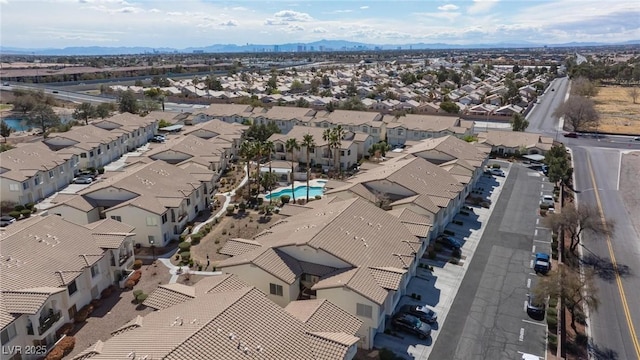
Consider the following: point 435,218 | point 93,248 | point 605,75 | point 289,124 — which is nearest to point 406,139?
point 289,124

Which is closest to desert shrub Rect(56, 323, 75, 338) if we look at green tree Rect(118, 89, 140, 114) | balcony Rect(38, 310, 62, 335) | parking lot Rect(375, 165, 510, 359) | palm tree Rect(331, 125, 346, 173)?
balcony Rect(38, 310, 62, 335)

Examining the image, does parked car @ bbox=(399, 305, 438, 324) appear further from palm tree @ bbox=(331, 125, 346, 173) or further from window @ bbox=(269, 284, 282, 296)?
palm tree @ bbox=(331, 125, 346, 173)

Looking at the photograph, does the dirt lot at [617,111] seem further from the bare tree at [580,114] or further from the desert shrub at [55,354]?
the desert shrub at [55,354]

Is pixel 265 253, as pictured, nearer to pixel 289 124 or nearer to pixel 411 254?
pixel 411 254

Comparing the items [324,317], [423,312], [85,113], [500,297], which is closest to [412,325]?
[423,312]

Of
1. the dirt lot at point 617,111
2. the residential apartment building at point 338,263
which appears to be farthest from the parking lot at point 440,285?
the dirt lot at point 617,111

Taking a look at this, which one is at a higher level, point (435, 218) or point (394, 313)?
point (435, 218)

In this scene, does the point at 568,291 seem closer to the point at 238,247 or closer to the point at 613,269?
the point at 613,269

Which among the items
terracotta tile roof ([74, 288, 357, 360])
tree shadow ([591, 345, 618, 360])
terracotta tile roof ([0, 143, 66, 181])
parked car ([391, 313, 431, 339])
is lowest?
tree shadow ([591, 345, 618, 360])
